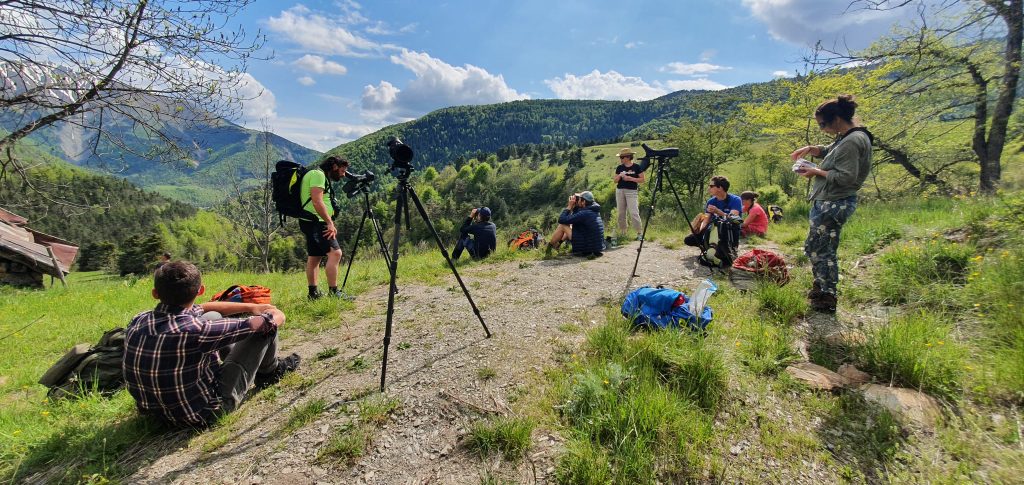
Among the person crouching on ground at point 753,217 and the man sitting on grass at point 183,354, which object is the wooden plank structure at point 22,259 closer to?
the man sitting on grass at point 183,354

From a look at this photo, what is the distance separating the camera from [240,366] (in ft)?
11.8

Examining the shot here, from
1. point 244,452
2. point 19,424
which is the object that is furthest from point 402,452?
point 19,424

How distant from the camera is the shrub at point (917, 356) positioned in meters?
3.01

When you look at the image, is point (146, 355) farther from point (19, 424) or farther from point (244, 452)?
point (19, 424)

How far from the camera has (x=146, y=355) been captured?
3020 mm

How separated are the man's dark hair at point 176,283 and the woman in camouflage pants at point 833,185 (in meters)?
6.41

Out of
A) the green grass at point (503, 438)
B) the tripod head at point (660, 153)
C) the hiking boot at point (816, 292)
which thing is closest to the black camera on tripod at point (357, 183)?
the green grass at point (503, 438)

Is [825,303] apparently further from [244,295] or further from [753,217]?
[244,295]

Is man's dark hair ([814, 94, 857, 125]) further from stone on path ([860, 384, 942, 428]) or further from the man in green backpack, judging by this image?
the man in green backpack

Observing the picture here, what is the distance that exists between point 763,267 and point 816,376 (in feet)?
9.74

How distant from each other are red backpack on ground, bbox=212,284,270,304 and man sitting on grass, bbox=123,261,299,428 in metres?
1.68

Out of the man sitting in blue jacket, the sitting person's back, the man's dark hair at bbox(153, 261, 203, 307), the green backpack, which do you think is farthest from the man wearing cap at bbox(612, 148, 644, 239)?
the green backpack

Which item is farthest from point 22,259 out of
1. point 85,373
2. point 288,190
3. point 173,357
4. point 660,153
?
point 660,153

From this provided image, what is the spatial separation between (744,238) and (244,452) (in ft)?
36.2
